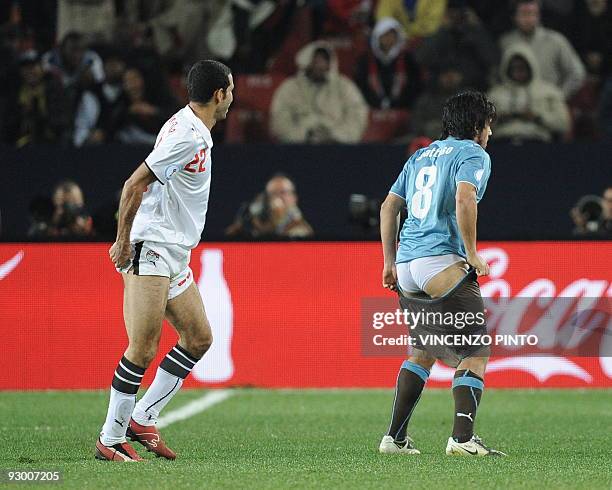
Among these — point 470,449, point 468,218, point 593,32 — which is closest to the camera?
point 468,218

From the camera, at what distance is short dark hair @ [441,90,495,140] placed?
694cm

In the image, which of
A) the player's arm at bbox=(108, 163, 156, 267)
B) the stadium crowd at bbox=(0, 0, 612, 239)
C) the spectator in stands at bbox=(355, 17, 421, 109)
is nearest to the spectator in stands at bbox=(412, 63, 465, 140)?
the stadium crowd at bbox=(0, 0, 612, 239)

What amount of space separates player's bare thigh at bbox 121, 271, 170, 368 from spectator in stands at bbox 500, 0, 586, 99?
868 cm

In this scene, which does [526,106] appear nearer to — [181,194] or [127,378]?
[181,194]

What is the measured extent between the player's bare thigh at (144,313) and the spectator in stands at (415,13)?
9090 millimetres

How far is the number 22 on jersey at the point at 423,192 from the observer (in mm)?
6930

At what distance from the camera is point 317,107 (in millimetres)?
14008

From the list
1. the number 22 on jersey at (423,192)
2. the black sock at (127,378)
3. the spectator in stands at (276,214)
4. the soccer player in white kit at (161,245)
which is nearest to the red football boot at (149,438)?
the soccer player in white kit at (161,245)

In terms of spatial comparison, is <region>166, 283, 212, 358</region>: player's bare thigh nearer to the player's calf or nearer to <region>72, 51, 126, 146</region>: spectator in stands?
the player's calf

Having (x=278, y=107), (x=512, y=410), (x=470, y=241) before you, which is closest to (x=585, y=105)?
(x=278, y=107)

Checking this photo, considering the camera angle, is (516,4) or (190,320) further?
(516,4)

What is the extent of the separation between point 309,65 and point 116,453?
802cm

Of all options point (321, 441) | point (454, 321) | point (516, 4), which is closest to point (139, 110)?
point (516, 4)

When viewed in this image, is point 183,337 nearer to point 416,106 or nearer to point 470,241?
point 470,241
